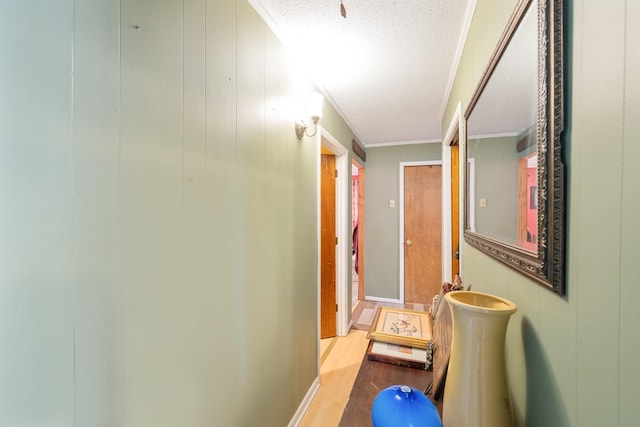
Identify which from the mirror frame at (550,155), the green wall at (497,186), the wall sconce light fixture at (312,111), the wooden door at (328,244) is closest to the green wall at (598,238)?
the mirror frame at (550,155)

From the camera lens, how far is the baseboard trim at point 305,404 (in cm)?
176

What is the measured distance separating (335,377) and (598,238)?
234 centimetres

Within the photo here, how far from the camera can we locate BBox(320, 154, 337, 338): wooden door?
3.03m

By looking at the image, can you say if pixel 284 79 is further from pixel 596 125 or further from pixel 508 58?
pixel 596 125

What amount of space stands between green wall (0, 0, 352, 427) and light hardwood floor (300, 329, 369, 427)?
2.11 ft

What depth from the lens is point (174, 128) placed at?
2.96 ft

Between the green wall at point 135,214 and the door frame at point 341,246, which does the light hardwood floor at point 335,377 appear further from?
the green wall at point 135,214

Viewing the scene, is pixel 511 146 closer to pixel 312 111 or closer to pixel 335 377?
pixel 312 111

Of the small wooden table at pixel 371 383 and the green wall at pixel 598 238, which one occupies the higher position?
the green wall at pixel 598 238

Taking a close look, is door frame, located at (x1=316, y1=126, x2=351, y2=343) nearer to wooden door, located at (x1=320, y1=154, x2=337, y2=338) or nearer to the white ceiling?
wooden door, located at (x1=320, y1=154, x2=337, y2=338)

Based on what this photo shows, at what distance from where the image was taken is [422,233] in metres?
3.99

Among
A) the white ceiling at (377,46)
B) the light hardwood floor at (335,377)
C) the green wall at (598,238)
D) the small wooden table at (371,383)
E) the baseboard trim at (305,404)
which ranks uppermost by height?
the white ceiling at (377,46)

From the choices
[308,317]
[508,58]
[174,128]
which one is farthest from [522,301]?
[308,317]

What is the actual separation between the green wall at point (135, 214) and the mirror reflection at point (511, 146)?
103 cm
